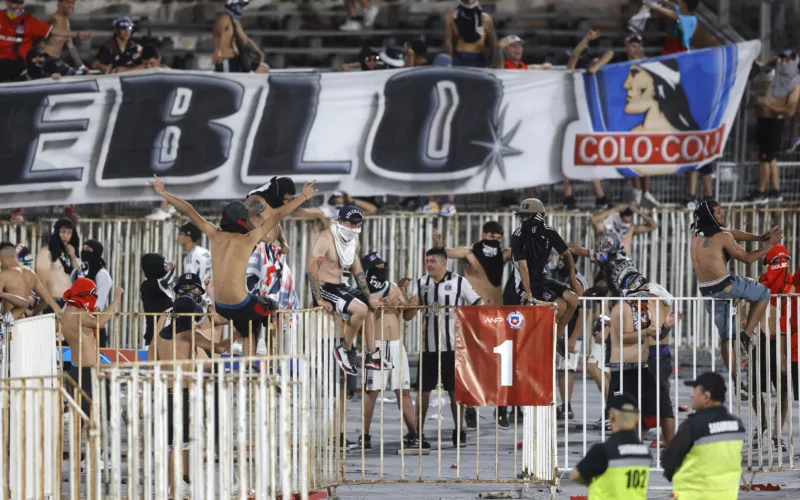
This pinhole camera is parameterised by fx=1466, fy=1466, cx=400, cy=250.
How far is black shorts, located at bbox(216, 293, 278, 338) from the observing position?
1160 cm

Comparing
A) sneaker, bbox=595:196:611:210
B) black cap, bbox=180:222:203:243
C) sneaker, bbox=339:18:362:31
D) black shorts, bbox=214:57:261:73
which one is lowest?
black cap, bbox=180:222:203:243

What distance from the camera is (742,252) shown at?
46.0ft

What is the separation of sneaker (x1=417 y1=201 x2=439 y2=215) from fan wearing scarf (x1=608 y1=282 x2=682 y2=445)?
5461mm

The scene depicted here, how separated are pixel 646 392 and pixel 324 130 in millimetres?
6774

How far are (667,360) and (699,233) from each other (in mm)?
1468

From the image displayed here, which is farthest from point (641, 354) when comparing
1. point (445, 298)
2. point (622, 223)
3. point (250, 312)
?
point (622, 223)

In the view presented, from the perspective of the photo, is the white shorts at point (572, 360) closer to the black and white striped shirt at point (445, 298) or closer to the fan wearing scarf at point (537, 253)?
the fan wearing scarf at point (537, 253)

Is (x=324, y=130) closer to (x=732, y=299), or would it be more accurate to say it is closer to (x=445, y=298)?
(x=445, y=298)

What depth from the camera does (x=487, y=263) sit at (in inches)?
632

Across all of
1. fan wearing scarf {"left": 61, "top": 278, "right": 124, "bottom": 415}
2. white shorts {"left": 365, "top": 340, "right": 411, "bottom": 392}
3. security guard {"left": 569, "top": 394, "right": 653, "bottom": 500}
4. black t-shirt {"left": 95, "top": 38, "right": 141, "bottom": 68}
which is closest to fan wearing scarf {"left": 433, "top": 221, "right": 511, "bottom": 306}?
white shorts {"left": 365, "top": 340, "right": 411, "bottom": 392}

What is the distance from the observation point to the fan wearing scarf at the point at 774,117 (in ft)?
63.0

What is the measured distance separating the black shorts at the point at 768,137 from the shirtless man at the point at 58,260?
8906 millimetres

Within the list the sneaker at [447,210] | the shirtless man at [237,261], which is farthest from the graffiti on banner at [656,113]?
the shirtless man at [237,261]

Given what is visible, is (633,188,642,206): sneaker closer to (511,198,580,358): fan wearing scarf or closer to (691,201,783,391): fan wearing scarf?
(691,201,783,391): fan wearing scarf
